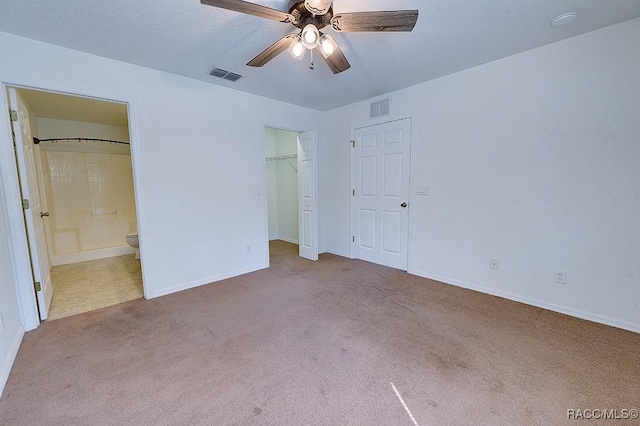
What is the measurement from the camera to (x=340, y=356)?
1.84 m

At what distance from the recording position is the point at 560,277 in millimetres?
2426

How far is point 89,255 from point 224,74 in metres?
3.98

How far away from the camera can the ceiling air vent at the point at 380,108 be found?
3570 mm

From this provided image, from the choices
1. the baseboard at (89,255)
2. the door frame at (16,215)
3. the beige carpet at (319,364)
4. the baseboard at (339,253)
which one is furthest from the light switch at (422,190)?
the baseboard at (89,255)

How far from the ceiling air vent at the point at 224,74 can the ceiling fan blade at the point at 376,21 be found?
1.62 meters

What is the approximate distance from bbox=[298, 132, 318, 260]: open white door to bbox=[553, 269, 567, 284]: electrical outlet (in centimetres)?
285

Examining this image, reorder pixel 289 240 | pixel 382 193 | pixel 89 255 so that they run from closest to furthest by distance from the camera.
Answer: pixel 382 193 → pixel 89 255 → pixel 289 240

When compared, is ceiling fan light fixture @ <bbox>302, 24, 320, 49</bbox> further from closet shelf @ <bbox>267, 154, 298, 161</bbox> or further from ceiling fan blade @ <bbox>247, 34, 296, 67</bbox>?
closet shelf @ <bbox>267, 154, 298, 161</bbox>

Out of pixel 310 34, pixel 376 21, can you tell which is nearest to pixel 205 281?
pixel 310 34

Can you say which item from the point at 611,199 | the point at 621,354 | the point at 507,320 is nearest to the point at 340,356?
the point at 507,320

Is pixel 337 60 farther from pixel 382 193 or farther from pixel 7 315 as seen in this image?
pixel 7 315

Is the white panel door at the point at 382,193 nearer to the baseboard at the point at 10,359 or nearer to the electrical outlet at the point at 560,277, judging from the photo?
the electrical outlet at the point at 560,277

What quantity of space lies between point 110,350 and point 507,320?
10.5 feet

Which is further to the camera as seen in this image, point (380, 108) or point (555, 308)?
point (380, 108)
